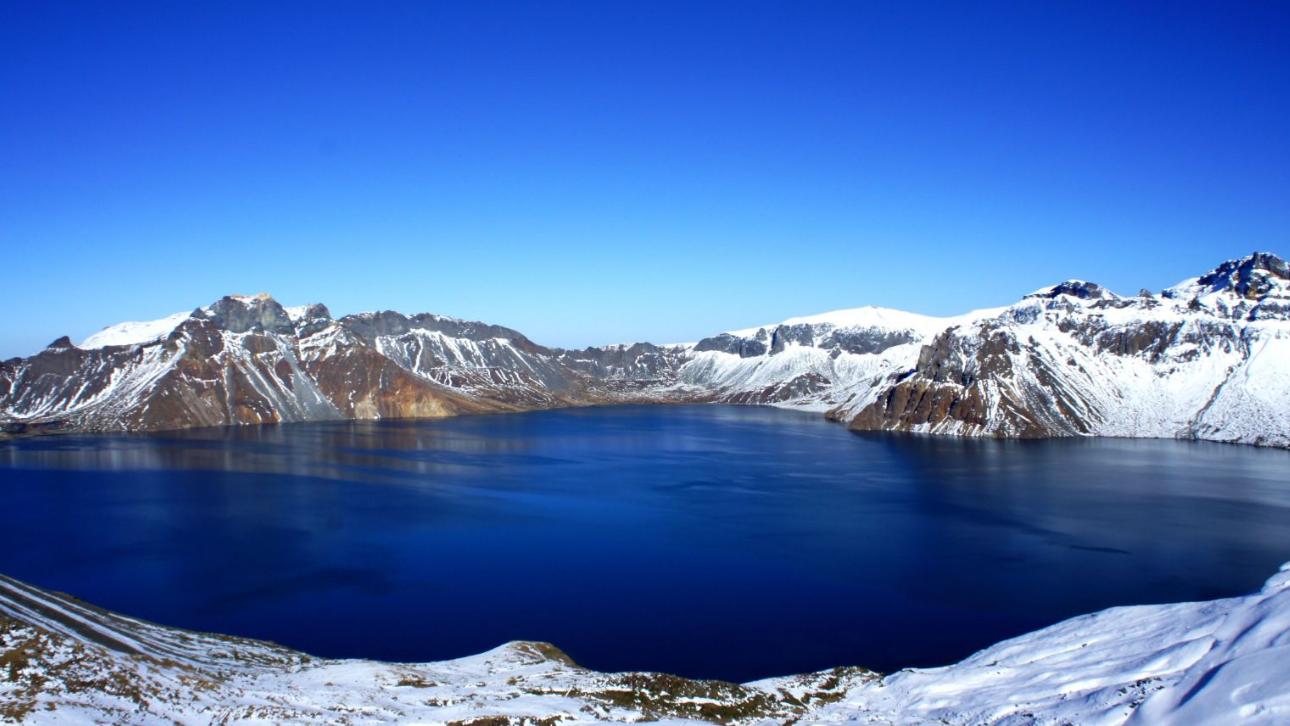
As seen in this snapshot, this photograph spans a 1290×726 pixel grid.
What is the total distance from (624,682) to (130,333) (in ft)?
688

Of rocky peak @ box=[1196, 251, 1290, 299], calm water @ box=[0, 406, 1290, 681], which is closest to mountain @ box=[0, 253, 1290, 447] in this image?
rocky peak @ box=[1196, 251, 1290, 299]

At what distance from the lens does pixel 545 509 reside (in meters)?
62.6

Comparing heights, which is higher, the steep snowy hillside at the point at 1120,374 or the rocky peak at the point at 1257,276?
the rocky peak at the point at 1257,276

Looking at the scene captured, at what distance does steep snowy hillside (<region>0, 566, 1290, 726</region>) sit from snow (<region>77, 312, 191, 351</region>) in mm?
185278

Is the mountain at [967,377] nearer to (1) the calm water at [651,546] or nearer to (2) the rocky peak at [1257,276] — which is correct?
(2) the rocky peak at [1257,276]

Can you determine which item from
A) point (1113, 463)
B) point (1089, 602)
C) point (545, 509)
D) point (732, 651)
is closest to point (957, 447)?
point (1113, 463)

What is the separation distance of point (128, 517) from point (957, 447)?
9271 centimetres

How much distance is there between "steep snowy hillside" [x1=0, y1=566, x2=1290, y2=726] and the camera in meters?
18.1

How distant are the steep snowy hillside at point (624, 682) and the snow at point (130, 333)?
185278mm

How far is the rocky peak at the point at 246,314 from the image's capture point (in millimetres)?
167125

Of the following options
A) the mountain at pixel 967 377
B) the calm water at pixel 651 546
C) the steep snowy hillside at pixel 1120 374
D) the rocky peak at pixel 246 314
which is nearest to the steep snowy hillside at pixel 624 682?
the calm water at pixel 651 546

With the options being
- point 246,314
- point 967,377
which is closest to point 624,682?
point 967,377

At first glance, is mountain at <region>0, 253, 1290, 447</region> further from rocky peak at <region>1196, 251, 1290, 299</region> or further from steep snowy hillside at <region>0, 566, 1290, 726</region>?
steep snowy hillside at <region>0, 566, 1290, 726</region>

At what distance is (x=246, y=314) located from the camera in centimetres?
16850
